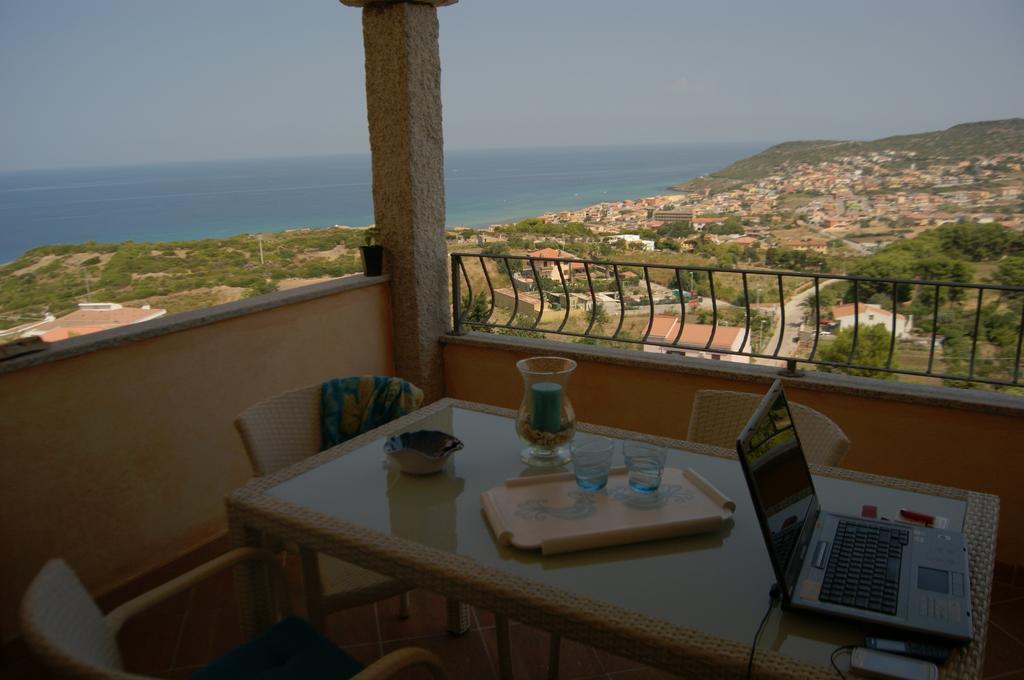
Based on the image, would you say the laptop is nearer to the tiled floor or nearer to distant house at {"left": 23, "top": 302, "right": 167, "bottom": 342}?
the tiled floor

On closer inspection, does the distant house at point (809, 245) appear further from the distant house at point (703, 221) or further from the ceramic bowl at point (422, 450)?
the ceramic bowl at point (422, 450)

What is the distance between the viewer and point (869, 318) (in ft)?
9.77

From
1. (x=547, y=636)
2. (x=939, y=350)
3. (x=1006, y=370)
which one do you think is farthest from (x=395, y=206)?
(x=1006, y=370)

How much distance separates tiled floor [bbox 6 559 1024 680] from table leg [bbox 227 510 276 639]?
0.56 metres

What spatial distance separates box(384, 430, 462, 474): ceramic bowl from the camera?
157cm

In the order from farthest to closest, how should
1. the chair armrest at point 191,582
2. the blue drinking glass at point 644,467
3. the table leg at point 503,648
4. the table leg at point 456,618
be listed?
the table leg at point 456,618
the table leg at point 503,648
the blue drinking glass at point 644,467
the chair armrest at point 191,582

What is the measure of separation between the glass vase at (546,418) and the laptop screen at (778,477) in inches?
20.0

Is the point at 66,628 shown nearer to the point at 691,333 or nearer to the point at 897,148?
the point at 691,333

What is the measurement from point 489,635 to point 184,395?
5.04 ft

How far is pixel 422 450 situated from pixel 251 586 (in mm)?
503

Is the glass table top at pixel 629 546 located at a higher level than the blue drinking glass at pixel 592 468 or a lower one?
lower

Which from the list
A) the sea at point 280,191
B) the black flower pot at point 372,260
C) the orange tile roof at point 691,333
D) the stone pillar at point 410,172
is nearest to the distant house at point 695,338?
the orange tile roof at point 691,333

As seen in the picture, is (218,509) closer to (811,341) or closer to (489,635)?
(489,635)

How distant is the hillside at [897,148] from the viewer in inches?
169
